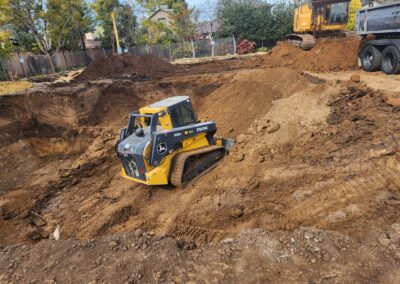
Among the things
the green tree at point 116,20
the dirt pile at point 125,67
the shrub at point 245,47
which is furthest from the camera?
the green tree at point 116,20

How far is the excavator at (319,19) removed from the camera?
1691 centimetres

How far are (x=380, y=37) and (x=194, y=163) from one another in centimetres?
934

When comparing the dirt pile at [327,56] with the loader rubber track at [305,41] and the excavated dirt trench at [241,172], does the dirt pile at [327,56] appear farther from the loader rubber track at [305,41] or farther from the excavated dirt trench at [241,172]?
the excavated dirt trench at [241,172]

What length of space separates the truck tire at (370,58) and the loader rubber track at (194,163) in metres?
7.55

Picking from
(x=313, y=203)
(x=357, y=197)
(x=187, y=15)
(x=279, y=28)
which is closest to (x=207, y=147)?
(x=313, y=203)

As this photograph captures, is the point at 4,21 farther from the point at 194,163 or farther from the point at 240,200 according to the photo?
the point at 240,200

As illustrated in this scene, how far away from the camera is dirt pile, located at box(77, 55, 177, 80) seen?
20125mm

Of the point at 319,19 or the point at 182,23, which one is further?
the point at 182,23

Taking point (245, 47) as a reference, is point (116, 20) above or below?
above

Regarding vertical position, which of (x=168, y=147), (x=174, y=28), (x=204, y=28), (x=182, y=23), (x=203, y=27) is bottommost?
(x=168, y=147)

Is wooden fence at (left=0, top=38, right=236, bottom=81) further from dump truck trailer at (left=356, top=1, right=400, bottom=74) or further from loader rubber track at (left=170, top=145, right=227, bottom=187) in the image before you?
dump truck trailer at (left=356, top=1, right=400, bottom=74)

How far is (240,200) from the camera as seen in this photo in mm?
6551

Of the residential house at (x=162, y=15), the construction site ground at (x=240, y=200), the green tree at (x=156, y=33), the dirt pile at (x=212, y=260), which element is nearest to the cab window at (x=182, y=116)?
the construction site ground at (x=240, y=200)

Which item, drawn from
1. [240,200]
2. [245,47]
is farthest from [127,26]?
[240,200]
